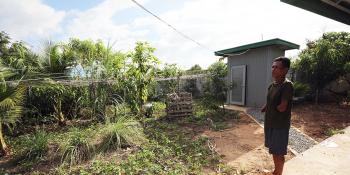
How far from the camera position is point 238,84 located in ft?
37.7

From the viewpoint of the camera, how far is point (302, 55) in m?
10.7

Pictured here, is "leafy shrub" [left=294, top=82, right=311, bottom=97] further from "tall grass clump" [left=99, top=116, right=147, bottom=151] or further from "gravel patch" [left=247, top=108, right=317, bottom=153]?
"tall grass clump" [left=99, top=116, right=147, bottom=151]

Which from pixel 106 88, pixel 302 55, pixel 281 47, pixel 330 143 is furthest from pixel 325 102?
pixel 106 88

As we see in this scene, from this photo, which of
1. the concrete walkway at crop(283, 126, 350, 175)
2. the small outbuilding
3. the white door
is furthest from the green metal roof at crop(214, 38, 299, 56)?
the concrete walkway at crop(283, 126, 350, 175)

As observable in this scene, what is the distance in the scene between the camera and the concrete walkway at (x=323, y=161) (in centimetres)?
358

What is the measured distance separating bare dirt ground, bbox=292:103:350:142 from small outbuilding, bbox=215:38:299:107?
5.35 ft

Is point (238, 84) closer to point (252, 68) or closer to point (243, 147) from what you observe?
point (252, 68)

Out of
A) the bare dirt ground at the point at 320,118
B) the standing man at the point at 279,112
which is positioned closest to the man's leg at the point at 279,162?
the standing man at the point at 279,112

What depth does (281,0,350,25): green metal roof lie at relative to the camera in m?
4.11

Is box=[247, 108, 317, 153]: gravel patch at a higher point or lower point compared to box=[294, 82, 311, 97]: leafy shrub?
lower

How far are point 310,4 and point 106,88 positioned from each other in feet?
17.2

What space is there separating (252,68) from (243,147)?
243 inches

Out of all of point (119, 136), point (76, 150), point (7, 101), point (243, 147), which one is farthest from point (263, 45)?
point (7, 101)

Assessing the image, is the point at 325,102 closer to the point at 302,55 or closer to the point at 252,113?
the point at 302,55
